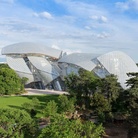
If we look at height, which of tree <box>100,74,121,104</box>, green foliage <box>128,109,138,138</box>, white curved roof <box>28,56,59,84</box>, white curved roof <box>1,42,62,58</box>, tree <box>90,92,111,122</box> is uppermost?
white curved roof <box>1,42,62,58</box>

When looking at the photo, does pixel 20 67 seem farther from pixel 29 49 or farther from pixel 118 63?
pixel 118 63

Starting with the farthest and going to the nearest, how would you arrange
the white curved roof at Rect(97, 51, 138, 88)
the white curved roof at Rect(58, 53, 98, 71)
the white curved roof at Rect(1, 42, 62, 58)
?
1. the white curved roof at Rect(1, 42, 62, 58)
2. the white curved roof at Rect(58, 53, 98, 71)
3. the white curved roof at Rect(97, 51, 138, 88)

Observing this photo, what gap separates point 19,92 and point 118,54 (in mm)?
21028

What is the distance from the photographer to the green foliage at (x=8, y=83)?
149 feet

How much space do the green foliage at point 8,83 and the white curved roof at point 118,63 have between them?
1683cm

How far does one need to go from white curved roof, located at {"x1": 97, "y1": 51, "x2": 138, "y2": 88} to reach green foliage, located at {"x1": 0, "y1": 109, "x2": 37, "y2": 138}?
110 feet

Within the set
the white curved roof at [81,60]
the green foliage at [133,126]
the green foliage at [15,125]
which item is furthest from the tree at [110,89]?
the white curved roof at [81,60]

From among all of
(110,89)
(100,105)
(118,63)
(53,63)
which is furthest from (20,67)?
(100,105)

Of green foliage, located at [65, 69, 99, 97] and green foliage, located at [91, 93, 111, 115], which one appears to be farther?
green foliage, located at [65, 69, 99, 97]

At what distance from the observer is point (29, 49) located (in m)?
65.1

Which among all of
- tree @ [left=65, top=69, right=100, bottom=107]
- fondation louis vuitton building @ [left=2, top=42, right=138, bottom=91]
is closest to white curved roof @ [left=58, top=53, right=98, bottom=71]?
fondation louis vuitton building @ [left=2, top=42, right=138, bottom=91]

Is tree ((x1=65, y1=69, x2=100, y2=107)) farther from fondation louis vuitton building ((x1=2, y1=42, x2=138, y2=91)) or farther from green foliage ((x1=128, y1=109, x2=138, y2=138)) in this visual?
fondation louis vuitton building ((x1=2, y1=42, x2=138, y2=91))

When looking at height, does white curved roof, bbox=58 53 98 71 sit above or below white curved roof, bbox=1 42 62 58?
below

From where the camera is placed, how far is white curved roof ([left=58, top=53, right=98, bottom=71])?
5440cm
